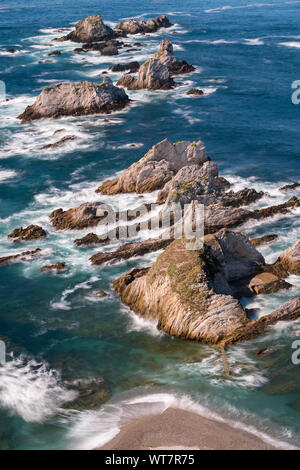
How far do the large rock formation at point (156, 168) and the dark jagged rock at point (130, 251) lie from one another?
1046 cm

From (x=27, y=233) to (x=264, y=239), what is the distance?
1986cm

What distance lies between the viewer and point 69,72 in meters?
102

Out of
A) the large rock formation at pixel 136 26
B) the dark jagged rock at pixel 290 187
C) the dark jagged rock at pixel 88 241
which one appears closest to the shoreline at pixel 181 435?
the dark jagged rock at pixel 88 241

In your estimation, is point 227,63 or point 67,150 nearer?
point 67,150

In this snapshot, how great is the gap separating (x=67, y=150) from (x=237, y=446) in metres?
49.3

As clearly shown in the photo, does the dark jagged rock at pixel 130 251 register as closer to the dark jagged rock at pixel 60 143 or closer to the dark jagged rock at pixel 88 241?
the dark jagged rock at pixel 88 241

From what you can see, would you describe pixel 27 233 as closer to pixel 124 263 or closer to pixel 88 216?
pixel 88 216

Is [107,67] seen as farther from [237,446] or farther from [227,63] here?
[237,446]

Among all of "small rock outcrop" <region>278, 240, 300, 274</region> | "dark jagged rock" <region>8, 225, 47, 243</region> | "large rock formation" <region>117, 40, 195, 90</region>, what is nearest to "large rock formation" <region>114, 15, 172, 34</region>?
"large rock formation" <region>117, 40, 195, 90</region>

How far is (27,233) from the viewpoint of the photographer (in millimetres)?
46250

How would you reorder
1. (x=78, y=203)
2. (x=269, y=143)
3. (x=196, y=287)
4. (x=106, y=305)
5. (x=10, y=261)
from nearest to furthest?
(x=196, y=287) → (x=106, y=305) → (x=10, y=261) → (x=78, y=203) → (x=269, y=143)

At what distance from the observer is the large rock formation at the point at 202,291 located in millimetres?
31953


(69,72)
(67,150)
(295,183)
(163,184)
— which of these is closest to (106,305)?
(163,184)

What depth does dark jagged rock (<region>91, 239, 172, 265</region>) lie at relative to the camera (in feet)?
139
